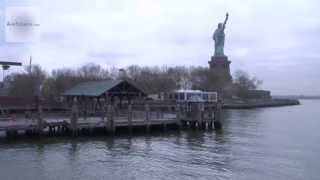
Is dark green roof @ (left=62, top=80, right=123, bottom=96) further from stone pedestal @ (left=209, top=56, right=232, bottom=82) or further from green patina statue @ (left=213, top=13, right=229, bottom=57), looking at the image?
stone pedestal @ (left=209, top=56, right=232, bottom=82)

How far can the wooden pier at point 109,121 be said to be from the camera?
40.7 meters

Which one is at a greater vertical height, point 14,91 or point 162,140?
point 14,91

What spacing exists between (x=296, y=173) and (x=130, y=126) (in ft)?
66.8

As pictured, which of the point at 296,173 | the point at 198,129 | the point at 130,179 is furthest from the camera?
the point at 198,129

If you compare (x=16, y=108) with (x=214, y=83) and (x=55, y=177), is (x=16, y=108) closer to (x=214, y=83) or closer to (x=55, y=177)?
(x=55, y=177)

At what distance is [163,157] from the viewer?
3316 centimetres

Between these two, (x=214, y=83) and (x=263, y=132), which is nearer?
(x=263, y=132)

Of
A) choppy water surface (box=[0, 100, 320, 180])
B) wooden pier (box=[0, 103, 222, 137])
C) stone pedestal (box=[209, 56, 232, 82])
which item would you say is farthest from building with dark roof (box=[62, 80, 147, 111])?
stone pedestal (box=[209, 56, 232, 82])

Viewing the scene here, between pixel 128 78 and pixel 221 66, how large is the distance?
3706cm

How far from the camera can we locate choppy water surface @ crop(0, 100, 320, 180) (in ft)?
89.6

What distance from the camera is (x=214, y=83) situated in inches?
5310

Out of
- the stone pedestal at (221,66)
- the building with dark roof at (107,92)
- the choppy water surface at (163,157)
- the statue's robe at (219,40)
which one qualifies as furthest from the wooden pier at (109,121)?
the stone pedestal at (221,66)

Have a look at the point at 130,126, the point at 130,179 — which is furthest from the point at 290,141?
the point at 130,179

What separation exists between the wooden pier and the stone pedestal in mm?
86602
